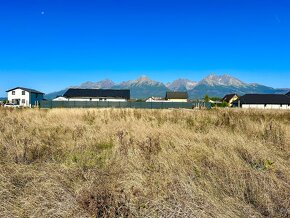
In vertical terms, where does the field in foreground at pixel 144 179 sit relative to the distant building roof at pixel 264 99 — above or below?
below

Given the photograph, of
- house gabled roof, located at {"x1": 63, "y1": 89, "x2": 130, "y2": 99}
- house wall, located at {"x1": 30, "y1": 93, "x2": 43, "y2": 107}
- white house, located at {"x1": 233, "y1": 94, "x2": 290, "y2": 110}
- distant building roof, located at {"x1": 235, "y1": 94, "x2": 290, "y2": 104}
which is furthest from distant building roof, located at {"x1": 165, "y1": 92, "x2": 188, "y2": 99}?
house wall, located at {"x1": 30, "y1": 93, "x2": 43, "y2": 107}

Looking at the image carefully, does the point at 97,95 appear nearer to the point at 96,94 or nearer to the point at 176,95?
the point at 96,94

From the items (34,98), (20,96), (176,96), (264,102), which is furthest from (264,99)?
(20,96)

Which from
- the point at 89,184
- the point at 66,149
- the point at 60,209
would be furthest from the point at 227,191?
the point at 66,149

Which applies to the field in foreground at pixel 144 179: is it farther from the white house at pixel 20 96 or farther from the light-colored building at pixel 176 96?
the light-colored building at pixel 176 96

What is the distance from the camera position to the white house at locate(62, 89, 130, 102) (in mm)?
73000

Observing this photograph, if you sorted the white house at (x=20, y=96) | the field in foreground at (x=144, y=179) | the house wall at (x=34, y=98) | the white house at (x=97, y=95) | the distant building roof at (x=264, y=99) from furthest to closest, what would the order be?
1. the house wall at (x=34, y=98)
2. the distant building roof at (x=264, y=99)
3. the white house at (x=20, y=96)
4. the white house at (x=97, y=95)
5. the field in foreground at (x=144, y=179)

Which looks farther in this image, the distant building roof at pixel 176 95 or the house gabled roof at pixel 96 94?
the distant building roof at pixel 176 95

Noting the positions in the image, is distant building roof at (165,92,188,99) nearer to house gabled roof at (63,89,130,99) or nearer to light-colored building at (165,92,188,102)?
light-colored building at (165,92,188,102)

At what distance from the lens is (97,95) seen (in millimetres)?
73875

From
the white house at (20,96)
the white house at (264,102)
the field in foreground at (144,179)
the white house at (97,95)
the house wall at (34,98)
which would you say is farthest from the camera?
the house wall at (34,98)

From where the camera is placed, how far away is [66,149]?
6.79m

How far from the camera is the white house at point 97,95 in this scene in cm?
7300

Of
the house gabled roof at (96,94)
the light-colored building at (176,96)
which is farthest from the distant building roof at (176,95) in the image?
the house gabled roof at (96,94)
